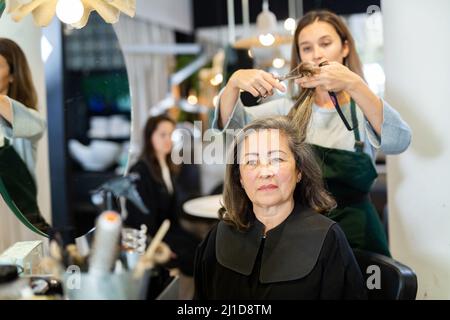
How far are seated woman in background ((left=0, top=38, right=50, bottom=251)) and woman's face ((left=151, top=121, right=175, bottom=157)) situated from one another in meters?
1.84

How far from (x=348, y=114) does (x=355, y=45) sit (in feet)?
0.65

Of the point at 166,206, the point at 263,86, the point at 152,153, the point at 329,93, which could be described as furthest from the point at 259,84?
the point at 152,153

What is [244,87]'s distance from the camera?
1228mm

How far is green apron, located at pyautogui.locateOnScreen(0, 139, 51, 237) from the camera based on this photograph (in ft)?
4.25

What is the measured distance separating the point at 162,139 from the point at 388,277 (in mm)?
2155

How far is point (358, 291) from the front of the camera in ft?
3.96

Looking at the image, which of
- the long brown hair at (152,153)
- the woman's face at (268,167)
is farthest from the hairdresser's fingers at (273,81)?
the long brown hair at (152,153)

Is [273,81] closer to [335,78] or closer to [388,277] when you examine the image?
[335,78]

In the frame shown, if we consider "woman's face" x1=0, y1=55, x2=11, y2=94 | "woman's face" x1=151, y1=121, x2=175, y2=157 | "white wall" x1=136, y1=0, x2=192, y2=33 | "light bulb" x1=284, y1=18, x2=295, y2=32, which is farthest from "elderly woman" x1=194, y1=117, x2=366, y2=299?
"white wall" x1=136, y1=0, x2=192, y2=33

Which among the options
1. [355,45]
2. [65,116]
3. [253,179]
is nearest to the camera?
[253,179]

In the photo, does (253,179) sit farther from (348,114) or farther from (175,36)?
(175,36)

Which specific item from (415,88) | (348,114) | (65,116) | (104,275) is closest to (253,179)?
(348,114)

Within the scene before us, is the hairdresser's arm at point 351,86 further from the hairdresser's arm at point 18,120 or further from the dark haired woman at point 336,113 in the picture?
the hairdresser's arm at point 18,120

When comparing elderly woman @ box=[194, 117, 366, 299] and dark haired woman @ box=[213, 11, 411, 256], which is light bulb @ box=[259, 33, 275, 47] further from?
elderly woman @ box=[194, 117, 366, 299]
